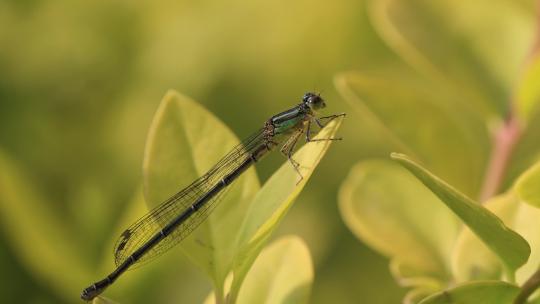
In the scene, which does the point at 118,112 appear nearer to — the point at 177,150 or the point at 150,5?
the point at 150,5

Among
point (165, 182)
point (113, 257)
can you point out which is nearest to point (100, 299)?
point (165, 182)

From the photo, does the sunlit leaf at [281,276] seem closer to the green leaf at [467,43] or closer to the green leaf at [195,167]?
the green leaf at [195,167]

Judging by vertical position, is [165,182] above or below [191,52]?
below

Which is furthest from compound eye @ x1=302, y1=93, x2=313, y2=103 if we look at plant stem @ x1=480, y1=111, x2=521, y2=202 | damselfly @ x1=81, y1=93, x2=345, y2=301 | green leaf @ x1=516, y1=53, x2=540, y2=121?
green leaf @ x1=516, y1=53, x2=540, y2=121

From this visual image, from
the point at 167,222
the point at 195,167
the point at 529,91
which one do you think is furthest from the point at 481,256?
the point at 167,222

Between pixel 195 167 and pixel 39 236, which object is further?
pixel 39 236

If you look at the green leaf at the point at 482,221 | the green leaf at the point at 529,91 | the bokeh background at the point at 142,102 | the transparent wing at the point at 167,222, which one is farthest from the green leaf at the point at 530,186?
the bokeh background at the point at 142,102

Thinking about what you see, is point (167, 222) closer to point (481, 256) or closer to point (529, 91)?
point (481, 256)
